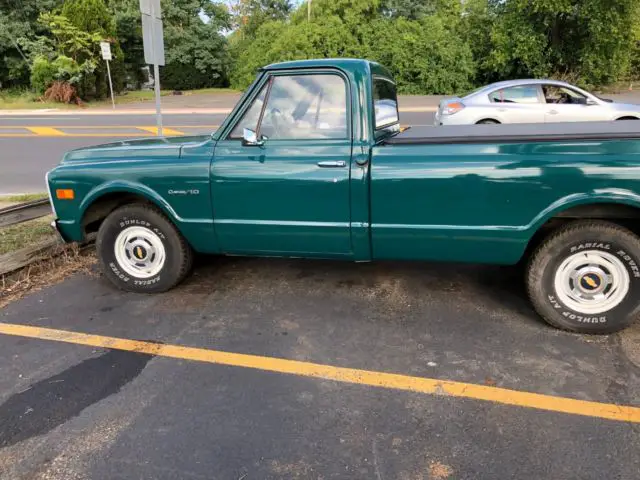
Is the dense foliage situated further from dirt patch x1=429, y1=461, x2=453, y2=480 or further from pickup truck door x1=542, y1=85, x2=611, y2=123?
dirt patch x1=429, y1=461, x2=453, y2=480

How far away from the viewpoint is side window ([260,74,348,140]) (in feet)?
12.5

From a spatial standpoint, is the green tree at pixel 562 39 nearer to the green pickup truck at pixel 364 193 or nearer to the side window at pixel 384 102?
the side window at pixel 384 102

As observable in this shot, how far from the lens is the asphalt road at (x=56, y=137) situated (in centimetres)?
1002

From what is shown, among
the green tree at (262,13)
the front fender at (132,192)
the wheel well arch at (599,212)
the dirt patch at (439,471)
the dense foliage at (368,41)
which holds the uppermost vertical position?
the green tree at (262,13)

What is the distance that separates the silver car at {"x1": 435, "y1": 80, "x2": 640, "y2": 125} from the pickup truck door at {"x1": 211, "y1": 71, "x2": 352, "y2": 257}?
25.6ft

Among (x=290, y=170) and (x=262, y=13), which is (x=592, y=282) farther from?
(x=262, y=13)

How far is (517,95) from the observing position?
1123 cm

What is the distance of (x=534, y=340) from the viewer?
3.57 meters

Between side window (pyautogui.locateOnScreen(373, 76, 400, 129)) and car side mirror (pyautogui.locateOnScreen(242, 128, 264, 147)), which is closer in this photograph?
car side mirror (pyautogui.locateOnScreen(242, 128, 264, 147))

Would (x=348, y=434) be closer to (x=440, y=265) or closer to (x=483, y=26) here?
(x=440, y=265)

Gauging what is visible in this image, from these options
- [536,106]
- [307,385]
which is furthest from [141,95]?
[307,385]

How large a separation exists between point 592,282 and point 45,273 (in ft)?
15.0

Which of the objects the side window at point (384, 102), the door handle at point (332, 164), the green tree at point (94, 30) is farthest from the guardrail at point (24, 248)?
the green tree at point (94, 30)

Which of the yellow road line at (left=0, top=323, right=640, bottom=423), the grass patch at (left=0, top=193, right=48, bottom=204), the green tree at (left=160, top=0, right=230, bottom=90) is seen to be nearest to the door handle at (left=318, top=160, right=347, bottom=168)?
the yellow road line at (left=0, top=323, right=640, bottom=423)
